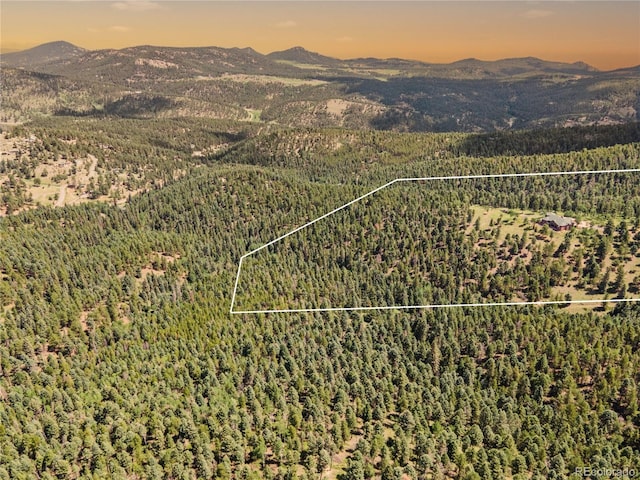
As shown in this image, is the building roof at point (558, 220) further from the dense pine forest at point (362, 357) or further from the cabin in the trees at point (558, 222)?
the dense pine forest at point (362, 357)

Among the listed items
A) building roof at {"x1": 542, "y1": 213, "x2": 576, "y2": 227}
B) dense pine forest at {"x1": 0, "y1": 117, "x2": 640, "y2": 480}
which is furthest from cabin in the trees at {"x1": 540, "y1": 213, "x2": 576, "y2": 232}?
dense pine forest at {"x1": 0, "y1": 117, "x2": 640, "y2": 480}

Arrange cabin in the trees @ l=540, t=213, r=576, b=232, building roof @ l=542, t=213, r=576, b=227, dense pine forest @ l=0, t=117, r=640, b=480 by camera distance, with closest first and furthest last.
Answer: dense pine forest @ l=0, t=117, r=640, b=480 → cabin in the trees @ l=540, t=213, r=576, b=232 → building roof @ l=542, t=213, r=576, b=227

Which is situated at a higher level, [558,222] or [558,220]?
[558,220]

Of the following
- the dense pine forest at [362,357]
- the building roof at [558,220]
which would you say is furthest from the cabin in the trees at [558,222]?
the dense pine forest at [362,357]

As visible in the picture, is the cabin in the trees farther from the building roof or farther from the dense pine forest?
the dense pine forest

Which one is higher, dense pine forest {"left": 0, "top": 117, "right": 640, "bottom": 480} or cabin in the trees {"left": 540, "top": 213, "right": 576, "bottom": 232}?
cabin in the trees {"left": 540, "top": 213, "right": 576, "bottom": 232}

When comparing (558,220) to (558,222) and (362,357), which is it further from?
(362,357)

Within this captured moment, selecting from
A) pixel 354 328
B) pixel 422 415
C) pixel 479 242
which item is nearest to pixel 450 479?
pixel 422 415

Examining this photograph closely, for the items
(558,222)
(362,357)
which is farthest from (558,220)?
(362,357)
